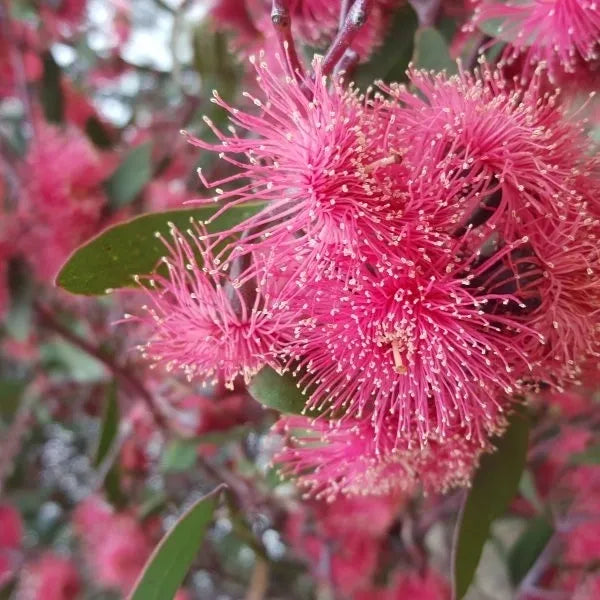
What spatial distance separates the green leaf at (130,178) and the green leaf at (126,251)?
567 millimetres

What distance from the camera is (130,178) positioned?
4.02 ft

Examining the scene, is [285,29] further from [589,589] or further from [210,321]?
[589,589]

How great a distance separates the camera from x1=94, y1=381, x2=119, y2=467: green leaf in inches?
43.4

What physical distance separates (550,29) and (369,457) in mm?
398

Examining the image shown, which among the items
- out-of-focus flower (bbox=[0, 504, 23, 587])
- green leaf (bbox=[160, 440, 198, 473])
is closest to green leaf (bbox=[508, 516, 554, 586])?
green leaf (bbox=[160, 440, 198, 473])

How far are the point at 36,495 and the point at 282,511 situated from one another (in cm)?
73

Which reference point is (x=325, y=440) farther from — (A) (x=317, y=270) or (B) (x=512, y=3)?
(B) (x=512, y=3)

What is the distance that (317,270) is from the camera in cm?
54

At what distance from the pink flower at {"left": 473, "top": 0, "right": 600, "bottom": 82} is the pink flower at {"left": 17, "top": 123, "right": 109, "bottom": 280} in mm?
700

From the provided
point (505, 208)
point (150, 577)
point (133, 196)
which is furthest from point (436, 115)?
point (133, 196)

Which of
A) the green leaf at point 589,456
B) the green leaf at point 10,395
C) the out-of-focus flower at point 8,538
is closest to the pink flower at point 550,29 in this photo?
the green leaf at point 589,456

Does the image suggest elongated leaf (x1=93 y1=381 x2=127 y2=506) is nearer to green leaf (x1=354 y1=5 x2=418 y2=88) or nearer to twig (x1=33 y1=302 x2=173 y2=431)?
twig (x1=33 y1=302 x2=173 y2=431)

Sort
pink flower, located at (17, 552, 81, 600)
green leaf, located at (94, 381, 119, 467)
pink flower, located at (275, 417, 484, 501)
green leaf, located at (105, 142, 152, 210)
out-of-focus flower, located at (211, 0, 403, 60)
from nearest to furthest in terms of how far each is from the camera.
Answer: pink flower, located at (275, 417, 484, 501) < out-of-focus flower, located at (211, 0, 403, 60) < green leaf, located at (94, 381, 119, 467) < green leaf, located at (105, 142, 152, 210) < pink flower, located at (17, 552, 81, 600)

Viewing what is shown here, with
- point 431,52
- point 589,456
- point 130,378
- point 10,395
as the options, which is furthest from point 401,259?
point 10,395
